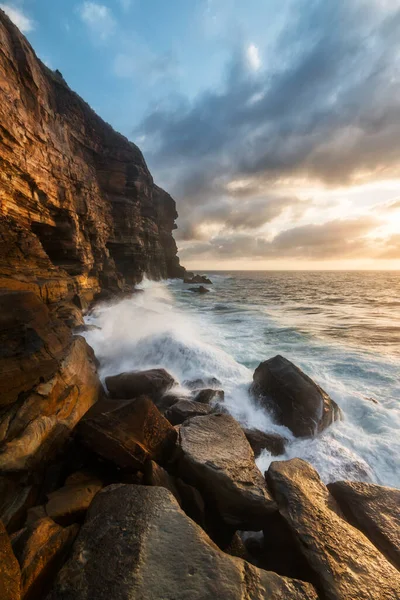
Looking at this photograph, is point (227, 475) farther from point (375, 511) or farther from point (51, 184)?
point (51, 184)

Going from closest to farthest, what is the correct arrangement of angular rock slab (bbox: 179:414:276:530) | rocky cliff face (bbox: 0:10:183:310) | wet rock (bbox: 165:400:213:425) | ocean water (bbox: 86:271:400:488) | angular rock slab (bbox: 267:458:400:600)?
angular rock slab (bbox: 267:458:400:600)
angular rock slab (bbox: 179:414:276:530)
ocean water (bbox: 86:271:400:488)
wet rock (bbox: 165:400:213:425)
rocky cliff face (bbox: 0:10:183:310)

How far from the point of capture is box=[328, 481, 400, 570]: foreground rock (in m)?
3.11

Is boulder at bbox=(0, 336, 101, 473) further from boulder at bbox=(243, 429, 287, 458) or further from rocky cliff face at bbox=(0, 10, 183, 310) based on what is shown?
rocky cliff face at bbox=(0, 10, 183, 310)

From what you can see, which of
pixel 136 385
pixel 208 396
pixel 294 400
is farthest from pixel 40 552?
pixel 294 400

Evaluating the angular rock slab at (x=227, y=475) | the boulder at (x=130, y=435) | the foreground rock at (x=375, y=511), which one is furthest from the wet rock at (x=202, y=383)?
the foreground rock at (x=375, y=511)

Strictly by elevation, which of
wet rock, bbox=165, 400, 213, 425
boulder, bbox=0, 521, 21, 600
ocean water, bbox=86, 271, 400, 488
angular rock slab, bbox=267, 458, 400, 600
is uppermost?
boulder, bbox=0, 521, 21, 600

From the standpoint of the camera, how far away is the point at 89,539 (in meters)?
2.45

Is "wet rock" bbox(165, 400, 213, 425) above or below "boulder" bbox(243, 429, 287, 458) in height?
above

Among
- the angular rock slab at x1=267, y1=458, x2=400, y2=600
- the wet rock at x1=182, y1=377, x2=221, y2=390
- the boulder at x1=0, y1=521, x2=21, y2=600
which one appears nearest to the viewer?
the boulder at x1=0, y1=521, x2=21, y2=600

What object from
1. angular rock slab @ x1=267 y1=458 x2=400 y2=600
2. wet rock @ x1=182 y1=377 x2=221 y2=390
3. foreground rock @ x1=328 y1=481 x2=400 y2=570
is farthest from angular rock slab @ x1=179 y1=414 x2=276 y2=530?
wet rock @ x1=182 y1=377 x2=221 y2=390

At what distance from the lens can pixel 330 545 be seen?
2.82 metres

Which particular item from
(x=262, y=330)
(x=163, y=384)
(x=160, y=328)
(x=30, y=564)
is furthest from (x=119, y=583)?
(x=262, y=330)

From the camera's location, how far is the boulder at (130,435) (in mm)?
3664

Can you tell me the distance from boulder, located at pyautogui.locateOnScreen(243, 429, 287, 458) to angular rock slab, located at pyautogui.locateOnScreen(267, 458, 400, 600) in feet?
4.76
